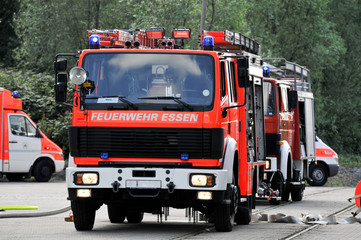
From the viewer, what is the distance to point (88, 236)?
1315 cm

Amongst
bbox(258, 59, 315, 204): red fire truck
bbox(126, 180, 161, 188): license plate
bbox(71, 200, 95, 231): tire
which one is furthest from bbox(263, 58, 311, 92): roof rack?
bbox(126, 180, 161, 188): license plate

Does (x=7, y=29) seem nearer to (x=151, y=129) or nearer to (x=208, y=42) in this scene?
(x=208, y=42)

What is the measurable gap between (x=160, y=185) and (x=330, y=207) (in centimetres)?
883

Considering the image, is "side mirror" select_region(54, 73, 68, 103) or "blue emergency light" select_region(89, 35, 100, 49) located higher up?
"blue emergency light" select_region(89, 35, 100, 49)

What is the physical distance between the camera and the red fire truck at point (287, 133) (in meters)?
20.9

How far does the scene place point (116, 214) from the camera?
15719 millimetres

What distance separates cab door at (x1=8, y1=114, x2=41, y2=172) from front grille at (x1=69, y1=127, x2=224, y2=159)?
697 inches

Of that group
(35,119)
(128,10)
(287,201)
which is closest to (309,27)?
(128,10)

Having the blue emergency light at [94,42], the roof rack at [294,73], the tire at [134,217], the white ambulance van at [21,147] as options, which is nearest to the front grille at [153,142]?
the blue emergency light at [94,42]

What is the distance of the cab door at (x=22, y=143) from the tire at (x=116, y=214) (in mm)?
15275

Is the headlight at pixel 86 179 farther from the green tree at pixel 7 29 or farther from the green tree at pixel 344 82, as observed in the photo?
the green tree at pixel 7 29

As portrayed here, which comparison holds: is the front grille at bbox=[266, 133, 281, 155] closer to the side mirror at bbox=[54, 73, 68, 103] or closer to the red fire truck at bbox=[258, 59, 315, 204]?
the red fire truck at bbox=[258, 59, 315, 204]

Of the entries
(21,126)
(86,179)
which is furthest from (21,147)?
(86,179)

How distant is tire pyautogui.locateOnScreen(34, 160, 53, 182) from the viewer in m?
31.8
